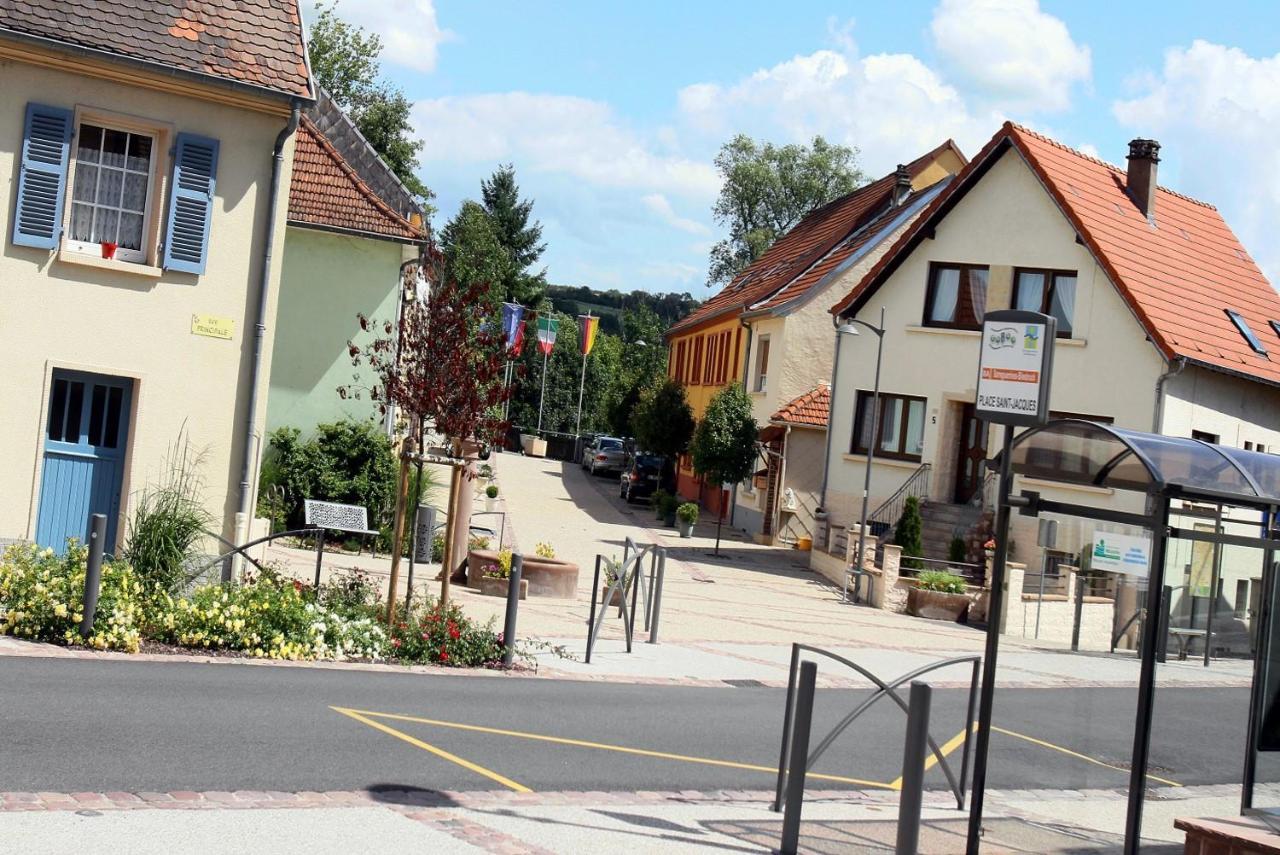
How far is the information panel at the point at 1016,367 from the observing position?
24.7 feet

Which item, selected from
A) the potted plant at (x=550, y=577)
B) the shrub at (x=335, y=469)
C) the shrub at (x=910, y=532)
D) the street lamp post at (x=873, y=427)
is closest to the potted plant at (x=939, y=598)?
the street lamp post at (x=873, y=427)

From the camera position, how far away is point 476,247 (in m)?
72.1

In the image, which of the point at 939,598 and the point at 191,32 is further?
the point at 939,598

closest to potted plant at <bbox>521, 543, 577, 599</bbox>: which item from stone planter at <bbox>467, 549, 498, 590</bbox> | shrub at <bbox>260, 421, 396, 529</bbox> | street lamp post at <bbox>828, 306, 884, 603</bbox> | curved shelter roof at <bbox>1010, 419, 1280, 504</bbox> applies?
stone planter at <bbox>467, 549, 498, 590</bbox>

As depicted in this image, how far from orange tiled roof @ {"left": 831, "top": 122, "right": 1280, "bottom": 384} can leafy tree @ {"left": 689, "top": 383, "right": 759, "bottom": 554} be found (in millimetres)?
4314

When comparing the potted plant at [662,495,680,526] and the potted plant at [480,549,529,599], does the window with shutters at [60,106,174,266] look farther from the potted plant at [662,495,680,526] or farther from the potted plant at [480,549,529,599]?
the potted plant at [662,495,680,526]

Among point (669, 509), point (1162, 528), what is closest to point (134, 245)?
point (1162, 528)

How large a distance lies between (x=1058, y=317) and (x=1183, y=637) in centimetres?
2461

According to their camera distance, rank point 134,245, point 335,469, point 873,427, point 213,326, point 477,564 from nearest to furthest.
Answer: point 134,245
point 213,326
point 477,564
point 335,469
point 873,427

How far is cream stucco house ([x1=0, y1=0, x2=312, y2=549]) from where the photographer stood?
16109 mm

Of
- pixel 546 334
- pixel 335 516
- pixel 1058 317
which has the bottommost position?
pixel 335 516

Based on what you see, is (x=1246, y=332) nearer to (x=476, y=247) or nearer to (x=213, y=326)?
(x=213, y=326)

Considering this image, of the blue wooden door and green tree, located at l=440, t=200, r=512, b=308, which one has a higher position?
green tree, located at l=440, t=200, r=512, b=308

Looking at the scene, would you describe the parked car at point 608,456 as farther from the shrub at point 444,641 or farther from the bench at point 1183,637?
the bench at point 1183,637
